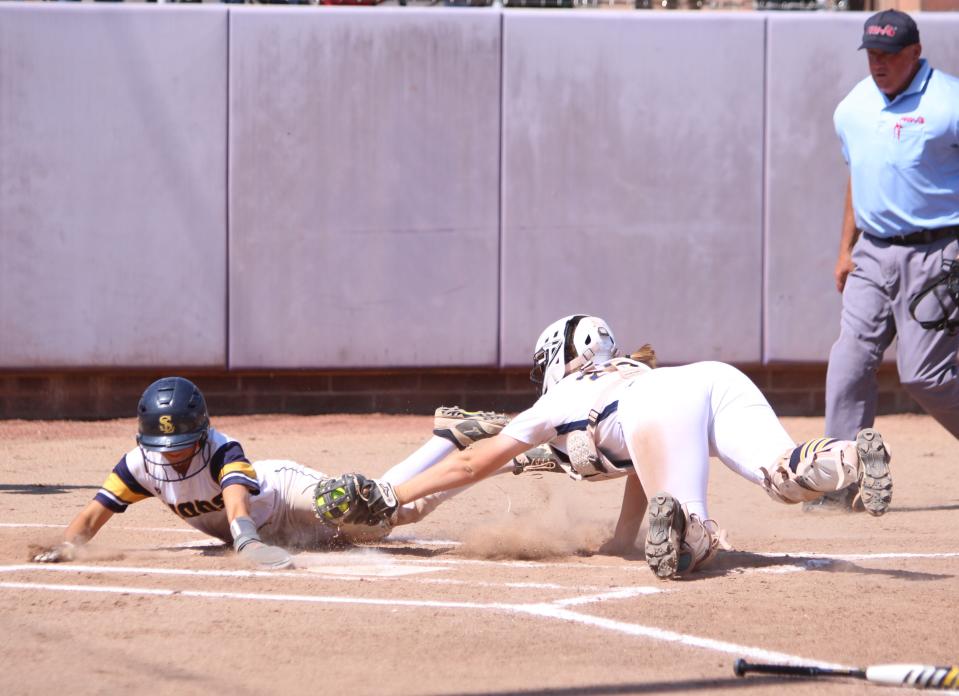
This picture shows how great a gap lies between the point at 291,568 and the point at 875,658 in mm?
2290

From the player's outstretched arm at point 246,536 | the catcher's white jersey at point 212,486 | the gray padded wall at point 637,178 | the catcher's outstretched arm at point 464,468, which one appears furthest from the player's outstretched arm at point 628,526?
the gray padded wall at point 637,178

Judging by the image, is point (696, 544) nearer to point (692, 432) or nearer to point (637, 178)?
point (692, 432)

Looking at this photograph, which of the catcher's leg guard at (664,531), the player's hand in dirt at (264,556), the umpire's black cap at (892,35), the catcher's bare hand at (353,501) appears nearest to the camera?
the catcher's leg guard at (664,531)

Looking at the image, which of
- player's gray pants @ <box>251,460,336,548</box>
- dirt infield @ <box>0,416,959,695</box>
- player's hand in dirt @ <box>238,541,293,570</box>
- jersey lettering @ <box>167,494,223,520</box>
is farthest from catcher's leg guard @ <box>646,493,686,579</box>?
jersey lettering @ <box>167,494,223,520</box>

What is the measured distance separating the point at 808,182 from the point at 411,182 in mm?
3262

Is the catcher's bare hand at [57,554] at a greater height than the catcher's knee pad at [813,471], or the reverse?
the catcher's knee pad at [813,471]

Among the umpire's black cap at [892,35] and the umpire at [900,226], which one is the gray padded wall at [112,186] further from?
the umpire's black cap at [892,35]

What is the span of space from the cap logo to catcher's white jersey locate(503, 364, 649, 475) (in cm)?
233

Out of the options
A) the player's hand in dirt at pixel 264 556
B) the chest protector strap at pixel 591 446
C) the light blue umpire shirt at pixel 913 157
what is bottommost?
the player's hand in dirt at pixel 264 556

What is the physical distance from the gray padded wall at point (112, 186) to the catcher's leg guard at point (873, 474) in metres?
6.86

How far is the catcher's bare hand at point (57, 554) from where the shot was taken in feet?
16.8

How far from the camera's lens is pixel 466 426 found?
18.4 ft

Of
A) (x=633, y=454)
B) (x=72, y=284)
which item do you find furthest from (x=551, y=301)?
(x=633, y=454)

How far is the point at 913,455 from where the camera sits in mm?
9078
